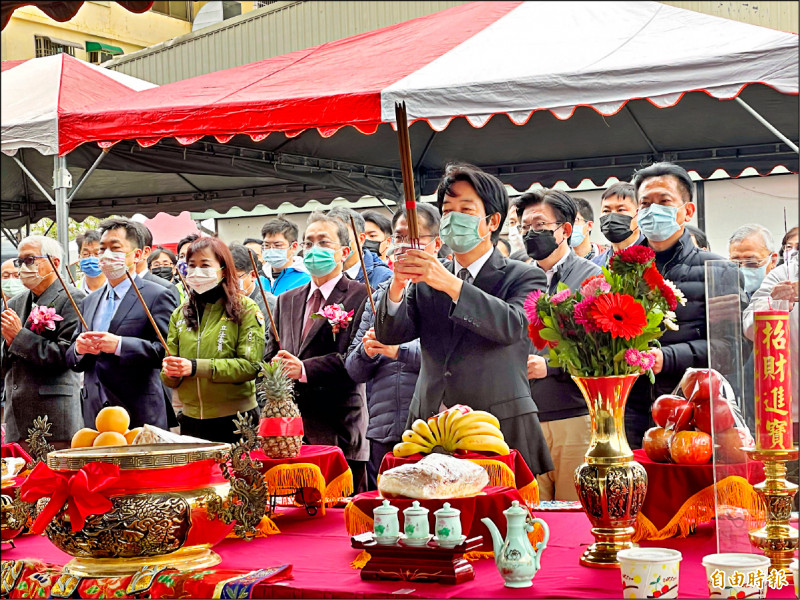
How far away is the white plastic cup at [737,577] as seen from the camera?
1854 mm

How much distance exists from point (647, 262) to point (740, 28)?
6.29 ft

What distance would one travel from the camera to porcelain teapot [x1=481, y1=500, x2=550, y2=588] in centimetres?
201

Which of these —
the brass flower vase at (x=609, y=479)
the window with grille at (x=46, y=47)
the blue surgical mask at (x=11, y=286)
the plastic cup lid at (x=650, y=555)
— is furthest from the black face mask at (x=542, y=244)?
the window with grille at (x=46, y=47)

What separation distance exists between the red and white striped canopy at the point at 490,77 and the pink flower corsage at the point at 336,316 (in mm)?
728

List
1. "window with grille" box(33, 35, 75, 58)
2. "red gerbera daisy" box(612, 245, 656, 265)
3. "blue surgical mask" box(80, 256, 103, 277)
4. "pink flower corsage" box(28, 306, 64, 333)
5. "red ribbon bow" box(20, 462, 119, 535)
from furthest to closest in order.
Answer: "window with grille" box(33, 35, 75, 58) < "blue surgical mask" box(80, 256, 103, 277) < "pink flower corsage" box(28, 306, 64, 333) < "red gerbera daisy" box(612, 245, 656, 265) < "red ribbon bow" box(20, 462, 119, 535)

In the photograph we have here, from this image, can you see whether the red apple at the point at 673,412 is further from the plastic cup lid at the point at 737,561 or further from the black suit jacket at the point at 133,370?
the black suit jacket at the point at 133,370

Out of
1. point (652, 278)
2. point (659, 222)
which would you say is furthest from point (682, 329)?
point (652, 278)

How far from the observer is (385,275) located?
4609 millimetres

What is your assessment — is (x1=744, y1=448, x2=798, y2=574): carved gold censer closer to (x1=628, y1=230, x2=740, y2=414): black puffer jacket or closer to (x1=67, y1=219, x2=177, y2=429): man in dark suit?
(x1=628, y1=230, x2=740, y2=414): black puffer jacket

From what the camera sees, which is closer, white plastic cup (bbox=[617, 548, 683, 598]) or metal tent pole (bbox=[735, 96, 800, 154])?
white plastic cup (bbox=[617, 548, 683, 598])

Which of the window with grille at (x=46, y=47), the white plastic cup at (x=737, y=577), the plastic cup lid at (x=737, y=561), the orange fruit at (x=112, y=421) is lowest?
the white plastic cup at (x=737, y=577)

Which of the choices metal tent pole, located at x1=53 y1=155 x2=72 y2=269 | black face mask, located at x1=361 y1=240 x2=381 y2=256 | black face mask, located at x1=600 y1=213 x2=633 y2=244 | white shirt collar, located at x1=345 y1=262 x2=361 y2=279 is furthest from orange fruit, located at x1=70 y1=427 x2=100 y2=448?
black face mask, located at x1=361 y1=240 x2=381 y2=256

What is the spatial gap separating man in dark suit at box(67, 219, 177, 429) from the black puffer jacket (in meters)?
2.21

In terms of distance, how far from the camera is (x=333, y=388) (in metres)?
4.18
